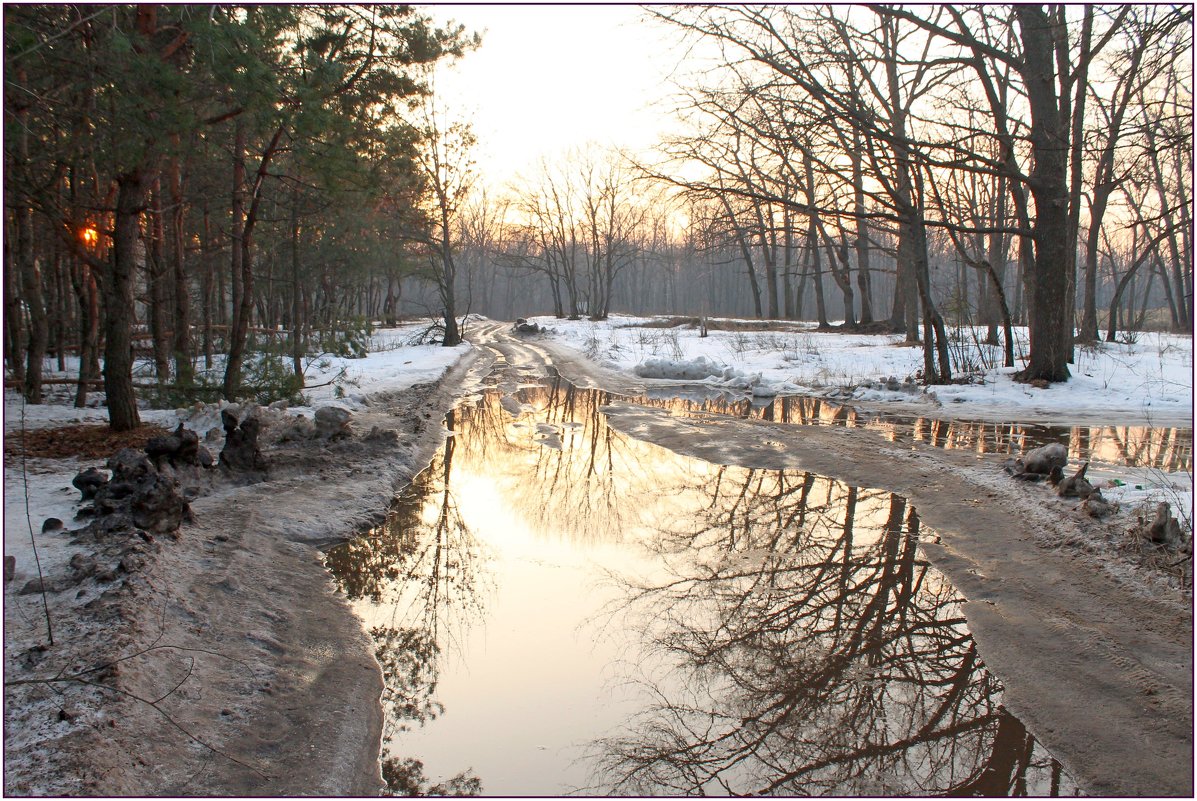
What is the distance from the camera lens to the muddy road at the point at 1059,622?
10.4 ft

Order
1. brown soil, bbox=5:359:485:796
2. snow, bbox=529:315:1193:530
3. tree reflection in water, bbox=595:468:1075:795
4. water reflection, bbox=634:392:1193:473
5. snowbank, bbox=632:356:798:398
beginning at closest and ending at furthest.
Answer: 1. brown soil, bbox=5:359:485:796
2. tree reflection in water, bbox=595:468:1075:795
3. snow, bbox=529:315:1193:530
4. water reflection, bbox=634:392:1193:473
5. snowbank, bbox=632:356:798:398

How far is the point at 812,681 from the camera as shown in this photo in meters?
3.81

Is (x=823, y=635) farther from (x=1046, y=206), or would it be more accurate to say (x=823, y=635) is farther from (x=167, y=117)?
(x=1046, y=206)

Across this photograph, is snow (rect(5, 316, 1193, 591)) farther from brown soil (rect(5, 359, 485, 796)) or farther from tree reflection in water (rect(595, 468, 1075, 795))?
tree reflection in water (rect(595, 468, 1075, 795))

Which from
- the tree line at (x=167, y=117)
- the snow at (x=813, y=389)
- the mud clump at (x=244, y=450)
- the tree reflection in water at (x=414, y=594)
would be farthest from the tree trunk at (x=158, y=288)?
the tree reflection in water at (x=414, y=594)

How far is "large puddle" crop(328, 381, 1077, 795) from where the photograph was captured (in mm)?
3160

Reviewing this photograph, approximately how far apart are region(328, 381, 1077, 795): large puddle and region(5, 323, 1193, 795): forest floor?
0.67ft

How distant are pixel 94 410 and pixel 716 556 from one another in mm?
9853

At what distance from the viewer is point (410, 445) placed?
9359 millimetres

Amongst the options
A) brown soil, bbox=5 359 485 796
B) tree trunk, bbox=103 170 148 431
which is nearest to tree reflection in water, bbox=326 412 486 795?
brown soil, bbox=5 359 485 796

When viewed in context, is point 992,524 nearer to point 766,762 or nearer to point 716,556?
point 716,556

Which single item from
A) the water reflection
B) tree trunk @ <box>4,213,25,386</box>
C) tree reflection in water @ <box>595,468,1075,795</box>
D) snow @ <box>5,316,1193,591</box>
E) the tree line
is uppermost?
the tree line

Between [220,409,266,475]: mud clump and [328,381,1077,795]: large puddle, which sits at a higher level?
[220,409,266,475]: mud clump

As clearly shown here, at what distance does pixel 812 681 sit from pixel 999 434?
7.48m
